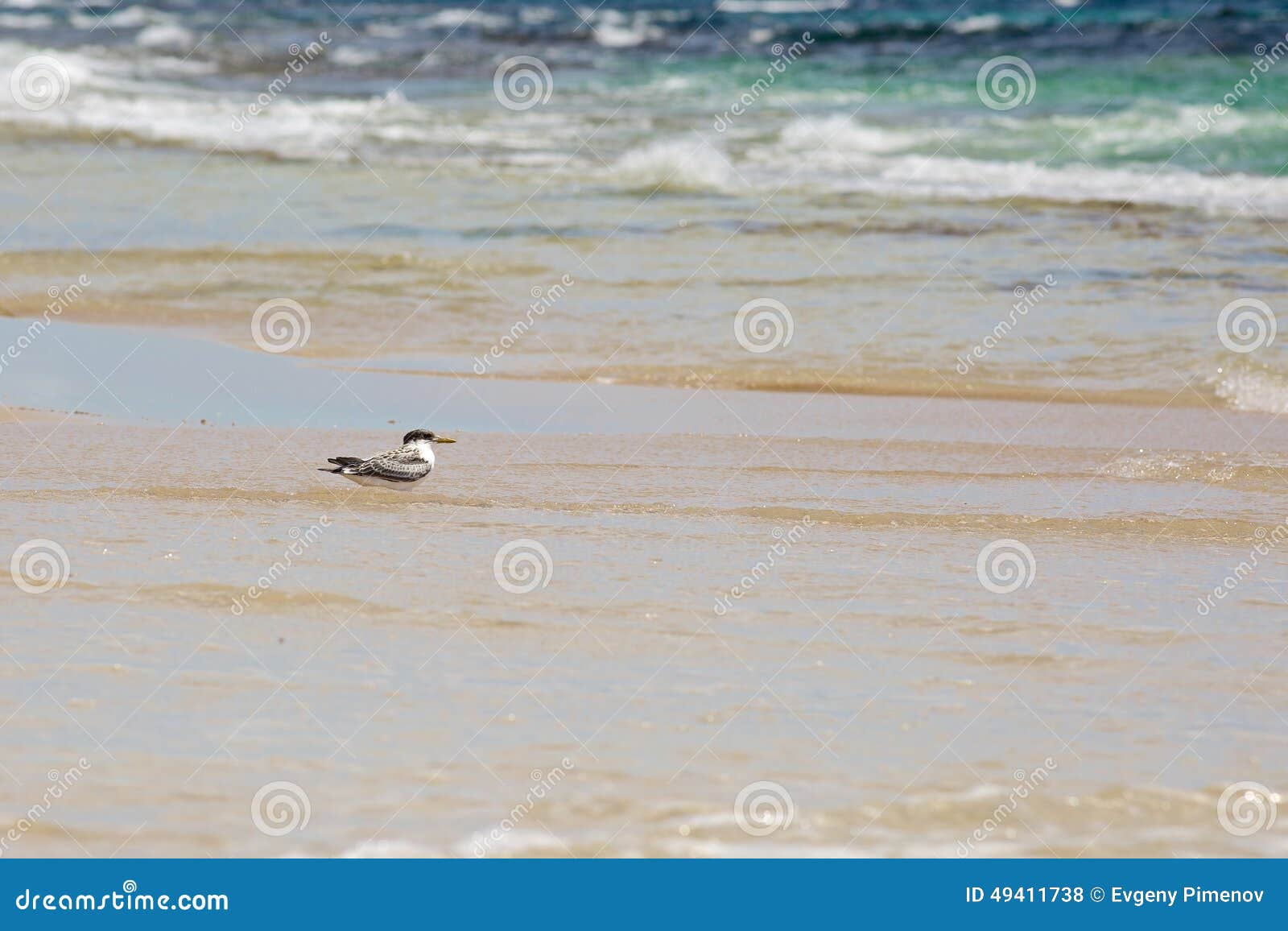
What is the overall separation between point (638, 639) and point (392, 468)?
1.95 metres

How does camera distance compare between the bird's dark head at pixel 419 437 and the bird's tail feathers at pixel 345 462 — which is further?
the bird's dark head at pixel 419 437

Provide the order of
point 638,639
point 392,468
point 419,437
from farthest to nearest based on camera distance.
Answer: point 419,437 → point 392,468 → point 638,639

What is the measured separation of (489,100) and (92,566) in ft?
61.3

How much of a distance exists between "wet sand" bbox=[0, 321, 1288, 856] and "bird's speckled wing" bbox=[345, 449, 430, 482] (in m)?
0.13

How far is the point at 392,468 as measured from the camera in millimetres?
6156

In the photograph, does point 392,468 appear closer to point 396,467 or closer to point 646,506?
point 396,467

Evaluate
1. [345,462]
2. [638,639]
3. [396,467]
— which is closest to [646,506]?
[396,467]

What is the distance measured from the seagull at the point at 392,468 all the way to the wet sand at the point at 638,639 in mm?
106

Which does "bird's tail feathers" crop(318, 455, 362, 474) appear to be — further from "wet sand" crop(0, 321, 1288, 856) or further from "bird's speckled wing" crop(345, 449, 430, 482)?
"wet sand" crop(0, 321, 1288, 856)

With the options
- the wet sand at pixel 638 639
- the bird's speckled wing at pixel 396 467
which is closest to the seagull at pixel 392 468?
the bird's speckled wing at pixel 396 467

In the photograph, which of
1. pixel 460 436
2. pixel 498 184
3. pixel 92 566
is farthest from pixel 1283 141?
pixel 92 566

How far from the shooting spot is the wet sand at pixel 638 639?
11.3ft

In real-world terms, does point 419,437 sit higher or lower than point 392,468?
higher

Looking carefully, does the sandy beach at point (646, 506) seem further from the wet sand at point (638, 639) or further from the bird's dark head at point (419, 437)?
the bird's dark head at point (419, 437)
